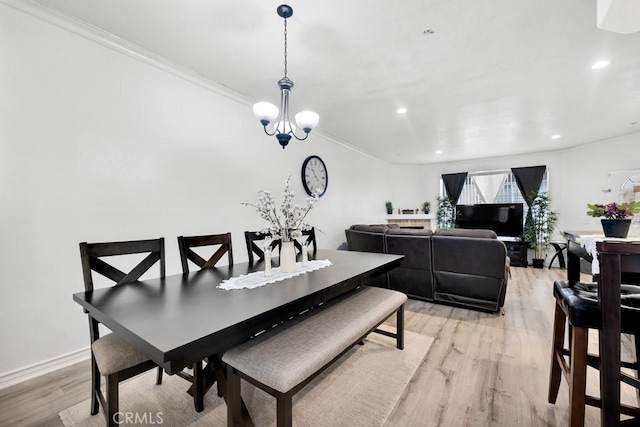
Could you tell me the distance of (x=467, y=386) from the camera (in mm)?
1812

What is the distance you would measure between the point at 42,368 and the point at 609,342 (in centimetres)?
333

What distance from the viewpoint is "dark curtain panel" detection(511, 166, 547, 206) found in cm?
617

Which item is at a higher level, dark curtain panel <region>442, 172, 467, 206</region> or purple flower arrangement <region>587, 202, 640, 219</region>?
dark curtain panel <region>442, 172, 467, 206</region>

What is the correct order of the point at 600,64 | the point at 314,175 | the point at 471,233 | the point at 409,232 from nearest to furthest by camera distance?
1. the point at 600,64
2. the point at 471,233
3. the point at 409,232
4. the point at 314,175

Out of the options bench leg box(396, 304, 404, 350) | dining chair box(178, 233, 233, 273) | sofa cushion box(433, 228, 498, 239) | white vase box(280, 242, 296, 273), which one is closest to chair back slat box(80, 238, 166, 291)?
dining chair box(178, 233, 233, 273)

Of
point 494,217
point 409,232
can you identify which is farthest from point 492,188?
point 409,232

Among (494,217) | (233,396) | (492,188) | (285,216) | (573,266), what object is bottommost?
(233,396)

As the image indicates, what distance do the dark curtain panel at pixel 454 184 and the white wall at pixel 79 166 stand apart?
6.22 metres

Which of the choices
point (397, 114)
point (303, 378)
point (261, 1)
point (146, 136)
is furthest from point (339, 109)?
point (303, 378)

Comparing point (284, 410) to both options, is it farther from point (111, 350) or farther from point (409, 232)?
point (409, 232)

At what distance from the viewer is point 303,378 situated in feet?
3.92

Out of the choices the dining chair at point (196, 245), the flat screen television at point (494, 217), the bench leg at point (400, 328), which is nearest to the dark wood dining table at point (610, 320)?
the bench leg at point (400, 328)

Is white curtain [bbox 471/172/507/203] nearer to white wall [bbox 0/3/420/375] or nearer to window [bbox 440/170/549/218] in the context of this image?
window [bbox 440/170/549/218]

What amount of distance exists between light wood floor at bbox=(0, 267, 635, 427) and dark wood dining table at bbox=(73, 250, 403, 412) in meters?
0.82
